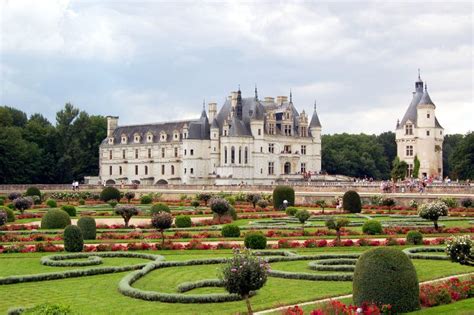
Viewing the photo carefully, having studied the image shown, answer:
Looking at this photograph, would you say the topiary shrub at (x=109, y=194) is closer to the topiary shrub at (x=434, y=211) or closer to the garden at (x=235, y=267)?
the garden at (x=235, y=267)

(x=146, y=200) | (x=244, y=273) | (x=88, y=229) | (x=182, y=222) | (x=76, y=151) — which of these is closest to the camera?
(x=244, y=273)

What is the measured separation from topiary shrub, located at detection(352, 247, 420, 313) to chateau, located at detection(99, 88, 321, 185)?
69481 millimetres

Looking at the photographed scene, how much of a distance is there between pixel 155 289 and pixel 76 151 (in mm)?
82359

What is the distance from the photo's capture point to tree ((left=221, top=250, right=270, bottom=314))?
13195 mm

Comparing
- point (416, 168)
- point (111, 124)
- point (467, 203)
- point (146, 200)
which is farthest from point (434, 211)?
point (111, 124)

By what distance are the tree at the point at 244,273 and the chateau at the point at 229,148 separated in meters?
69.9

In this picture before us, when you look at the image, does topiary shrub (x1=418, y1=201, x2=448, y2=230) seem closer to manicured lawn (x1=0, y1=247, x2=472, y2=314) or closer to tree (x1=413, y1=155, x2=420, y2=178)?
manicured lawn (x1=0, y1=247, x2=472, y2=314)

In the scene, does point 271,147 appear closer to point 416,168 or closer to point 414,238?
point 416,168

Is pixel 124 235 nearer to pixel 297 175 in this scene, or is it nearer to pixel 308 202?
pixel 308 202

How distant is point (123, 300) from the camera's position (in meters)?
16.4

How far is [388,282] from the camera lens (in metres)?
13.6

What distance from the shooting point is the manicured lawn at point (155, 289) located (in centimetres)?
1554

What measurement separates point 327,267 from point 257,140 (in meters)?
67.8

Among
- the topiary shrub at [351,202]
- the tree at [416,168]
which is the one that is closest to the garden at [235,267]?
the topiary shrub at [351,202]
